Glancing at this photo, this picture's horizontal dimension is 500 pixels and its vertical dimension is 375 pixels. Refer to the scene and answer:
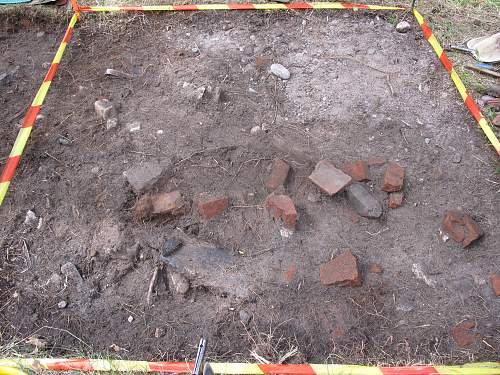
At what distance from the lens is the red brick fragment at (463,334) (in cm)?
295

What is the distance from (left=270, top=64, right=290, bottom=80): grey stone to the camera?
4668 millimetres

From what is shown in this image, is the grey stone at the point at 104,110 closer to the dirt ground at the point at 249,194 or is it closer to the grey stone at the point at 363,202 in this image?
the dirt ground at the point at 249,194

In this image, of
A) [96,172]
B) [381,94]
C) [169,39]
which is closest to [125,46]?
[169,39]

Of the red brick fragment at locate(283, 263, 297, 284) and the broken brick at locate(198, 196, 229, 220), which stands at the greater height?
the broken brick at locate(198, 196, 229, 220)

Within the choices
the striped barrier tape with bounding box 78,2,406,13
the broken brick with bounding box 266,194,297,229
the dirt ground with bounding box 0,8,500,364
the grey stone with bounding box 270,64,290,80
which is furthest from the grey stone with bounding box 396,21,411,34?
the broken brick with bounding box 266,194,297,229

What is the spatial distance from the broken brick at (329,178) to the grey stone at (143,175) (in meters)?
1.28

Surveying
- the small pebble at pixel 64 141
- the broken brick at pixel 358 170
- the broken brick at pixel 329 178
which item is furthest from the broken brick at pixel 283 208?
the small pebble at pixel 64 141

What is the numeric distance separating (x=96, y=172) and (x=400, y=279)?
8.60 feet

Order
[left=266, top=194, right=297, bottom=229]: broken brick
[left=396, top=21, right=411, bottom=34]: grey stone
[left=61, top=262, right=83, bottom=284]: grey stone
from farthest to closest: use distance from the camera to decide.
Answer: [left=396, top=21, right=411, bottom=34]: grey stone < [left=266, top=194, right=297, bottom=229]: broken brick < [left=61, top=262, right=83, bottom=284]: grey stone

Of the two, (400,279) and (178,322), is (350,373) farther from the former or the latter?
(178,322)

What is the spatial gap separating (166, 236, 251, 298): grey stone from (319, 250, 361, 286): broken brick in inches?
21.6

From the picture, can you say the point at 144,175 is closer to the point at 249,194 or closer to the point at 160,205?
the point at 160,205

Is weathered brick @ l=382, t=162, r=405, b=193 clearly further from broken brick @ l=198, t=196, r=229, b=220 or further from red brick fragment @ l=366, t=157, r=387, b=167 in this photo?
broken brick @ l=198, t=196, r=229, b=220

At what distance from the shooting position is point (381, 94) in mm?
4547
